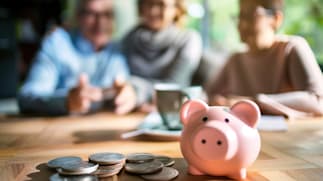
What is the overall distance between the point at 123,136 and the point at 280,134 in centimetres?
32

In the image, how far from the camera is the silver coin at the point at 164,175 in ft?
1.72

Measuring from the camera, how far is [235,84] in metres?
1.17

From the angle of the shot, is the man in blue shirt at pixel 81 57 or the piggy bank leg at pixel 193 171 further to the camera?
the man in blue shirt at pixel 81 57

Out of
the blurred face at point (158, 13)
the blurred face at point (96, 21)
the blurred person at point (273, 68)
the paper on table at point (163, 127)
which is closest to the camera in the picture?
the paper on table at point (163, 127)

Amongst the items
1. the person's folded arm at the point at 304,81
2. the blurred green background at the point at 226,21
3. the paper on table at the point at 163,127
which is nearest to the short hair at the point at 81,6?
the blurred green background at the point at 226,21

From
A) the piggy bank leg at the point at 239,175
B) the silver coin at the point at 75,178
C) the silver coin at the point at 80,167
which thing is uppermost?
the silver coin at the point at 80,167

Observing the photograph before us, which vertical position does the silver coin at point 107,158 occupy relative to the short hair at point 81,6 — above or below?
below

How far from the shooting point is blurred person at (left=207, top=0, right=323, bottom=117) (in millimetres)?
910

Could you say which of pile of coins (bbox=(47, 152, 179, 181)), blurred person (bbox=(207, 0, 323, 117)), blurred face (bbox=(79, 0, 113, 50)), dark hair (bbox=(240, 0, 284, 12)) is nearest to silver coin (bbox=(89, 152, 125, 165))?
pile of coins (bbox=(47, 152, 179, 181))

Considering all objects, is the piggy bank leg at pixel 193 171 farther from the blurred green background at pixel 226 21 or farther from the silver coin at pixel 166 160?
the blurred green background at pixel 226 21

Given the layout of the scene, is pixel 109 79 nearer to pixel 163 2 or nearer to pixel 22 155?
pixel 163 2

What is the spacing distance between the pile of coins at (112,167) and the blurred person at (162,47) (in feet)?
2.40

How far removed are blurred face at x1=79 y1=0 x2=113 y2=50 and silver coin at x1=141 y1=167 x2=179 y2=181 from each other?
1.00m

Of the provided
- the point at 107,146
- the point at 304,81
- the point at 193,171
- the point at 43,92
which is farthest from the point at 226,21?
the point at 193,171
